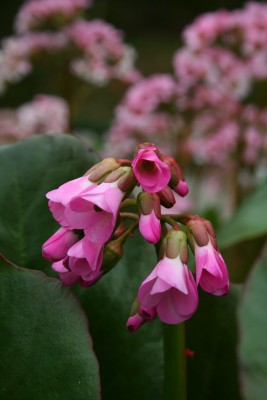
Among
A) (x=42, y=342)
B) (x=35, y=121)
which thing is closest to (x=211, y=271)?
(x=42, y=342)

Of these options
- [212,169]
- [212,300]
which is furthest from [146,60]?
[212,300]

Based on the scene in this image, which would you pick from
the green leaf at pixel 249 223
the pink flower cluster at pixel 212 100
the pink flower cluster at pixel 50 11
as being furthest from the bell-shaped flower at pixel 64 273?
the pink flower cluster at pixel 50 11

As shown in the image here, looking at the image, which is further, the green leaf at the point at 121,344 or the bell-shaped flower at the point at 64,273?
the green leaf at the point at 121,344

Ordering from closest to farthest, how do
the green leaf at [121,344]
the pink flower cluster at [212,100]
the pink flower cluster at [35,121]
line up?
the green leaf at [121,344]
the pink flower cluster at [212,100]
the pink flower cluster at [35,121]

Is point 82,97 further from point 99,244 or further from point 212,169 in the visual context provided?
point 99,244

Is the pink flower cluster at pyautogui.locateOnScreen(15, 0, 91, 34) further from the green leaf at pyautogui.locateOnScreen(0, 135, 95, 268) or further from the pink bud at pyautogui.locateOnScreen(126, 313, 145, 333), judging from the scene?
the pink bud at pyautogui.locateOnScreen(126, 313, 145, 333)

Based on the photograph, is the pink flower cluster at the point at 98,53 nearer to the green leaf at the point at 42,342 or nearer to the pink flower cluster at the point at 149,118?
the pink flower cluster at the point at 149,118

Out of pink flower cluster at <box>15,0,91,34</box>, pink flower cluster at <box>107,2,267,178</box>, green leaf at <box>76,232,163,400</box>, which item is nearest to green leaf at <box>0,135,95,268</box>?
green leaf at <box>76,232,163,400</box>

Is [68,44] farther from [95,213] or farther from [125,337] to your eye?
[95,213]
